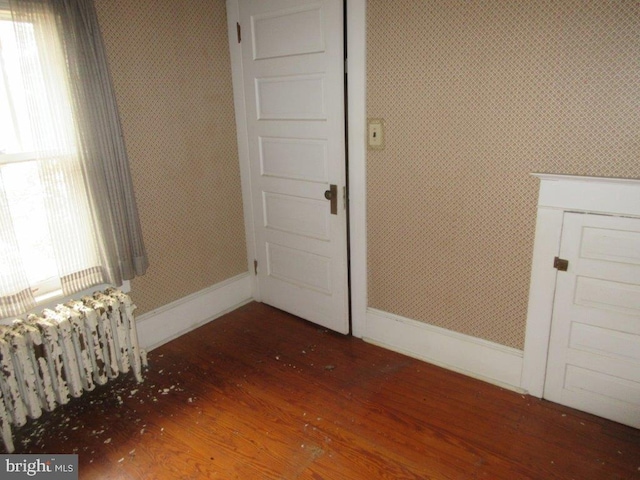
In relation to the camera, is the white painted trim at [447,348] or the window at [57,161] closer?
the window at [57,161]

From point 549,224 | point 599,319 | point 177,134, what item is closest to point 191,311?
point 177,134

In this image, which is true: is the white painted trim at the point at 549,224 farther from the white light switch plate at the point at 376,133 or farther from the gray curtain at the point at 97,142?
the gray curtain at the point at 97,142

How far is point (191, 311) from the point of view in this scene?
10.5ft

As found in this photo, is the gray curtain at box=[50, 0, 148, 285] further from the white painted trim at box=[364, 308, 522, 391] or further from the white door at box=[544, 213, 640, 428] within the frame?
the white door at box=[544, 213, 640, 428]

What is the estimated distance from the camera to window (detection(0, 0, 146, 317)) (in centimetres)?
212

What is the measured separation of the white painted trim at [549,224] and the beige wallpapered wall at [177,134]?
6.84 ft

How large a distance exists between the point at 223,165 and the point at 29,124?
4.18ft

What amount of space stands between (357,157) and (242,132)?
A: 991mm

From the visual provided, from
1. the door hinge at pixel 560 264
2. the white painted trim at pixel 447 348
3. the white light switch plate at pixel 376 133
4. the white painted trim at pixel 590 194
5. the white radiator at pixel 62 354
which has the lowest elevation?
the white painted trim at pixel 447 348

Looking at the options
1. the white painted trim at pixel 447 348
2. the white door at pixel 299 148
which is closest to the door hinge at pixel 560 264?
the white painted trim at pixel 447 348

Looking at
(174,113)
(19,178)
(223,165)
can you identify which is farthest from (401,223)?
(19,178)

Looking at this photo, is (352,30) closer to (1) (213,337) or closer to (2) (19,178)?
(2) (19,178)

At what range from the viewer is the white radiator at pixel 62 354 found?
207 cm

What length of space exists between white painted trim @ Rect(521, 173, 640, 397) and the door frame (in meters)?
1.00
